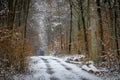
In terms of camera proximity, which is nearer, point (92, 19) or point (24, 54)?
point (24, 54)

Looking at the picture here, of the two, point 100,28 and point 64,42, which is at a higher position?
point 100,28

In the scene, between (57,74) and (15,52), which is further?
(57,74)

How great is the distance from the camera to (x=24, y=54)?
1558 centimetres

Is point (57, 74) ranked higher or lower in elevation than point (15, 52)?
lower

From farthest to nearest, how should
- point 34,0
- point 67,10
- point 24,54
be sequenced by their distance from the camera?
point 67,10, point 34,0, point 24,54

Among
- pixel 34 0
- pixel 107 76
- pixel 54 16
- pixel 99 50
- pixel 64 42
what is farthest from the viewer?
pixel 64 42

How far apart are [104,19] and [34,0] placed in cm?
838

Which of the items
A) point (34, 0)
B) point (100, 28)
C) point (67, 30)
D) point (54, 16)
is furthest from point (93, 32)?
point (67, 30)

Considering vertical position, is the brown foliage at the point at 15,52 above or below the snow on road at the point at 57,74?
above

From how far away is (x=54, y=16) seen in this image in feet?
131

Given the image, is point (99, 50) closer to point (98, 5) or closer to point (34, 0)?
point (98, 5)

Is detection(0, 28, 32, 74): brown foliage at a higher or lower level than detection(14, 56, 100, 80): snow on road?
higher

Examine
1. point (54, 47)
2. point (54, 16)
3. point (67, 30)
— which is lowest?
point (54, 47)

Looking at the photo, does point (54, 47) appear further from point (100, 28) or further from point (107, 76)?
point (107, 76)
